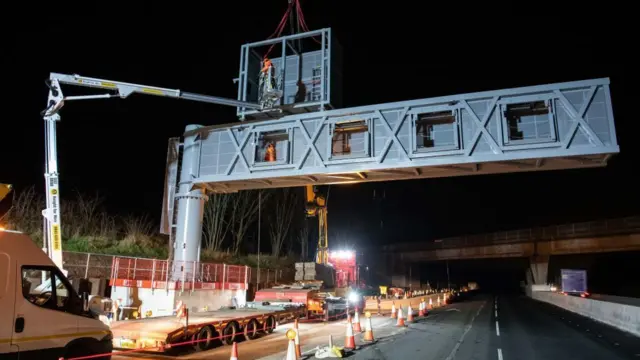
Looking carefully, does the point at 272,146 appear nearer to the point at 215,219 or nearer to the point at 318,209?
the point at 318,209

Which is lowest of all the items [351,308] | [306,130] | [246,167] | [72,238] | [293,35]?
[351,308]

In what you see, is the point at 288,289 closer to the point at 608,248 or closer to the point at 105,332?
the point at 105,332

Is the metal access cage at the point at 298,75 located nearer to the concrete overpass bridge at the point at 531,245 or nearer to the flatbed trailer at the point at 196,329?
the flatbed trailer at the point at 196,329

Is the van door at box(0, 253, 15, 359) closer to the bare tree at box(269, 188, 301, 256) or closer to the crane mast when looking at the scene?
the crane mast

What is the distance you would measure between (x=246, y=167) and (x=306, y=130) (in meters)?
2.70

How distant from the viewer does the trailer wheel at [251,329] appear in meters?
16.0

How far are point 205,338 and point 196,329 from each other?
711 millimetres

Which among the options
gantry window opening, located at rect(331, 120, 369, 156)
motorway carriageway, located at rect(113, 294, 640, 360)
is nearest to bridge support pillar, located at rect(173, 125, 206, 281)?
motorway carriageway, located at rect(113, 294, 640, 360)

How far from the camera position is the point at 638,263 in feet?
193

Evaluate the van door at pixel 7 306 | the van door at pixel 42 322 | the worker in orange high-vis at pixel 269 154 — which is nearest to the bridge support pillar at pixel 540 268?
the worker in orange high-vis at pixel 269 154

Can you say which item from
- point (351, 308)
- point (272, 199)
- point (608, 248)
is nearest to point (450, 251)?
point (608, 248)

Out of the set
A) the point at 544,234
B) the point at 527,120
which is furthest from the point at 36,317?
the point at 544,234

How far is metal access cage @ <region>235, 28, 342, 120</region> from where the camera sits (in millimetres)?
18203

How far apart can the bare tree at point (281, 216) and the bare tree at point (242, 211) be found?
12.3 ft
